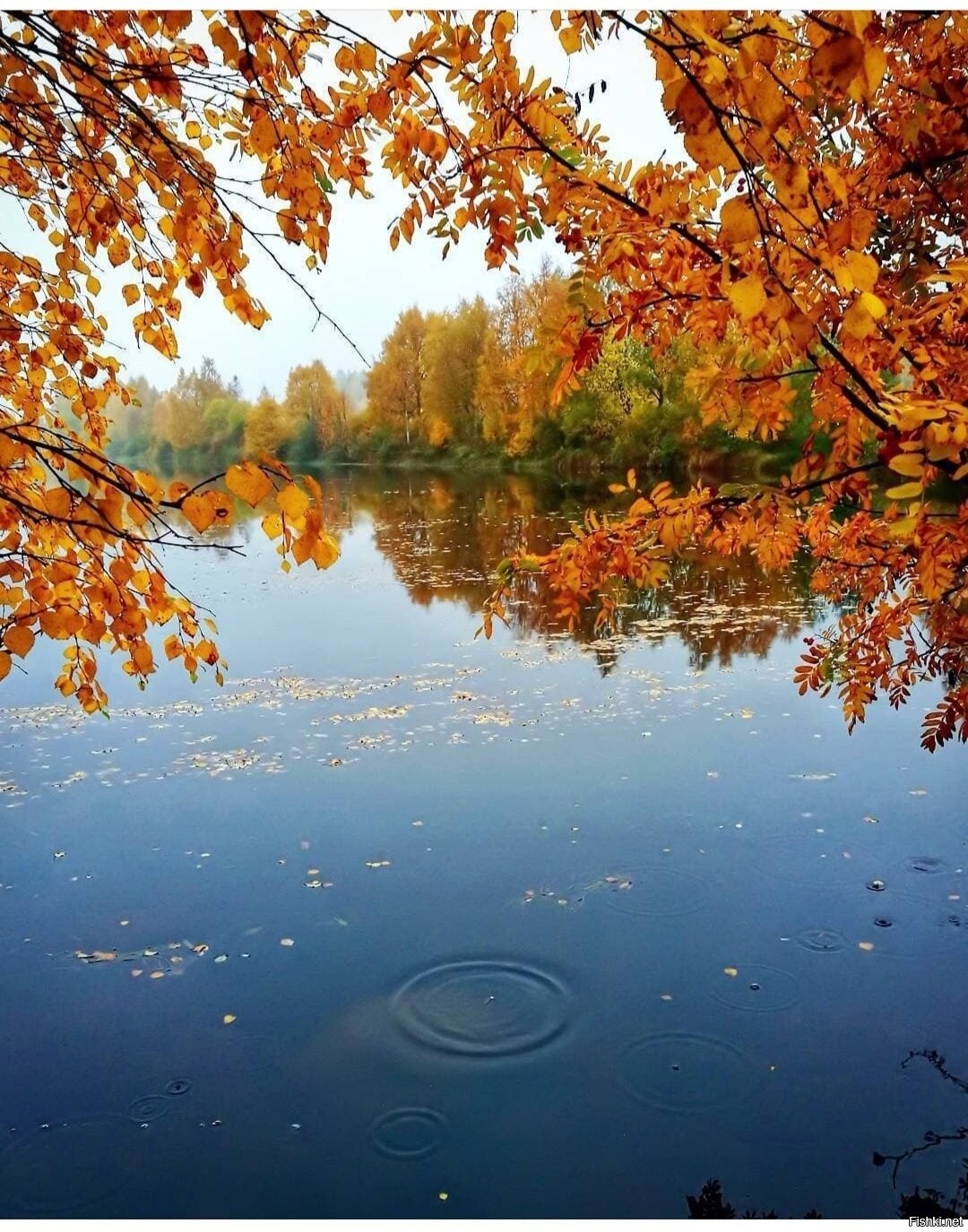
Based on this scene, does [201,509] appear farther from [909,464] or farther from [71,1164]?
[71,1164]

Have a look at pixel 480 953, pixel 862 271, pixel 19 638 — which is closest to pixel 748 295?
pixel 862 271

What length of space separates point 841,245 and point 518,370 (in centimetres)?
97

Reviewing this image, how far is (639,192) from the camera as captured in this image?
281cm

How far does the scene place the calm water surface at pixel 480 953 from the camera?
3.57m

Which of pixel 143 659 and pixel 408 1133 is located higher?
pixel 143 659

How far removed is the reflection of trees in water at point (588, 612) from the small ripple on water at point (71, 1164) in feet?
9.97

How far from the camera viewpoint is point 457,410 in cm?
4450

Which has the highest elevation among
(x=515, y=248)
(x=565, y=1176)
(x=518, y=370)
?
(x=515, y=248)

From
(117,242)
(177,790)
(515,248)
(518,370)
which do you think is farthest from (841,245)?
(177,790)

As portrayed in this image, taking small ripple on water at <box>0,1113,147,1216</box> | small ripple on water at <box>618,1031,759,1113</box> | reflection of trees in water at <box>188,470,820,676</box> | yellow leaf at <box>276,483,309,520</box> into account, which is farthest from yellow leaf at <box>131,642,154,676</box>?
small ripple on water at <box>618,1031,759,1113</box>

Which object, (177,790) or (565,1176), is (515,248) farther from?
(177,790)

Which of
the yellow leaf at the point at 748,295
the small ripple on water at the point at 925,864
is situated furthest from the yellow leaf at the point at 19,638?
the small ripple on water at the point at 925,864

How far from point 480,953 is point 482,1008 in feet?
1.38

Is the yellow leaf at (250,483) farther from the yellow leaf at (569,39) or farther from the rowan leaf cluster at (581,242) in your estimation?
the yellow leaf at (569,39)
